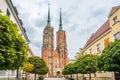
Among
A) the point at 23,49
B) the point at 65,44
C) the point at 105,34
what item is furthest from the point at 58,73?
the point at 23,49

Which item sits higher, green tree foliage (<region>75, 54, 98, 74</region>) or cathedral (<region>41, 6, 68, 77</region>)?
cathedral (<region>41, 6, 68, 77</region>)

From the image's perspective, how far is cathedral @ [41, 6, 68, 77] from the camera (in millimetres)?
108562

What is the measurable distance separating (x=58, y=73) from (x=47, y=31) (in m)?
22.2

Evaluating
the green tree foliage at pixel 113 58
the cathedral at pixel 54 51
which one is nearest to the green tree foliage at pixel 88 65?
the green tree foliage at pixel 113 58

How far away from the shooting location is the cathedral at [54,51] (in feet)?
356

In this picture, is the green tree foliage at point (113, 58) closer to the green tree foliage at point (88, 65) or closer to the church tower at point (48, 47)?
the green tree foliage at point (88, 65)

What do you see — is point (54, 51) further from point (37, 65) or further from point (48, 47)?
point (37, 65)

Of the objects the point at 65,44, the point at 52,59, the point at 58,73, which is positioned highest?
the point at 65,44

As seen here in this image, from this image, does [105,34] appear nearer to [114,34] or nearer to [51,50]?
[114,34]

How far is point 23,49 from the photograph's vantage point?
12.3 meters

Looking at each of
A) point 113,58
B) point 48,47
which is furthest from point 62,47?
point 113,58

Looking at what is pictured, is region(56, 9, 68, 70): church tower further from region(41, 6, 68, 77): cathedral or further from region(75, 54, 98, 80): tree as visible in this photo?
region(75, 54, 98, 80): tree

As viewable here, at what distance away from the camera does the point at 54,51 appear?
113562 mm

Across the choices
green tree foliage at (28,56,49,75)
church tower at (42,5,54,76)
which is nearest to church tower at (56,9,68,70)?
church tower at (42,5,54,76)
